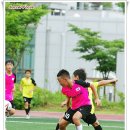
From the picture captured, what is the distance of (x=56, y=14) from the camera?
33.3 metres

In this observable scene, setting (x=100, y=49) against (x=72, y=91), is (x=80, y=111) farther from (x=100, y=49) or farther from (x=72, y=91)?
(x=100, y=49)

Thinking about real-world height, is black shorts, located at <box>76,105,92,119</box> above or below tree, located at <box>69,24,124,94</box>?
below

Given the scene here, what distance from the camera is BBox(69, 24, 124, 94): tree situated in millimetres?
26500

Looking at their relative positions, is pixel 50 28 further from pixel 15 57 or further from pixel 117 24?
pixel 15 57

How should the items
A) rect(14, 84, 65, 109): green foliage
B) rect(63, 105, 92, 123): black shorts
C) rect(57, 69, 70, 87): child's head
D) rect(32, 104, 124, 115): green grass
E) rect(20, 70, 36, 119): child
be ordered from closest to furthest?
rect(57, 69, 70, 87): child's head < rect(63, 105, 92, 123): black shorts < rect(20, 70, 36, 119): child < rect(14, 84, 65, 109): green foliage < rect(32, 104, 124, 115): green grass

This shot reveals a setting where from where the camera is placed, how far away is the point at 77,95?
8633 millimetres

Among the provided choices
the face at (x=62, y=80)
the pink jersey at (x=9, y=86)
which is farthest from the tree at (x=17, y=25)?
the face at (x=62, y=80)

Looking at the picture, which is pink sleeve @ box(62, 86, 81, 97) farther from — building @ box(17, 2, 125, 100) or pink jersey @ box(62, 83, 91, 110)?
building @ box(17, 2, 125, 100)

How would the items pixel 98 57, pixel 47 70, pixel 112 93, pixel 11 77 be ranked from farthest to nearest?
pixel 47 70, pixel 98 57, pixel 112 93, pixel 11 77

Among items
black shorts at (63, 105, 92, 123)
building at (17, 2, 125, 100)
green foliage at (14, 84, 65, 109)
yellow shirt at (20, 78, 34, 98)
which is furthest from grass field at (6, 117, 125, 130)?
building at (17, 2, 125, 100)

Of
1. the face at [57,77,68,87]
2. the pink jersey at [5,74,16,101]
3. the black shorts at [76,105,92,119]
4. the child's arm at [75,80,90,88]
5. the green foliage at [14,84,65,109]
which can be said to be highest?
the face at [57,77,68,87]

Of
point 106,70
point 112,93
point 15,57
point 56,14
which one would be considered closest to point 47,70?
point 56,14

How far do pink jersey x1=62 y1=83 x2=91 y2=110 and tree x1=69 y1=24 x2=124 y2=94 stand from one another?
17495 millimetres

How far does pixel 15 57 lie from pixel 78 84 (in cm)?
1593
